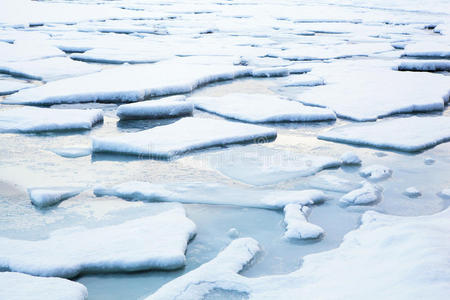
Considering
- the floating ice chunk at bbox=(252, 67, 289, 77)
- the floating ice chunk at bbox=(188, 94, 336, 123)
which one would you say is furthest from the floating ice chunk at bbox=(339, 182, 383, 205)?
the floating ice chunk at bbox=(252, 67, 289, 77)

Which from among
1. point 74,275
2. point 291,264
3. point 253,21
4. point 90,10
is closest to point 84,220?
point 74,275

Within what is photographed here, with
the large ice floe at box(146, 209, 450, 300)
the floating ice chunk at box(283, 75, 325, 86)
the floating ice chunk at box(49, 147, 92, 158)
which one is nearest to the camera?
the large ice floe at box(146, 209, 450, 300)

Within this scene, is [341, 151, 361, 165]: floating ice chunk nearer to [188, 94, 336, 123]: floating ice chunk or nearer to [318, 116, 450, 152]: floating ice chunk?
[318, 116, 450, 152]: floating ice chunk

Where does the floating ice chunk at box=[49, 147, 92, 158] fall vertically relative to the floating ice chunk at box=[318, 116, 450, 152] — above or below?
below

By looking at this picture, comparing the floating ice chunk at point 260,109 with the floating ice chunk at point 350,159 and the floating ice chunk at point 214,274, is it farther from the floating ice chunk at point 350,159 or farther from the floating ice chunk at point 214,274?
the floating ice chunk at point 214,274

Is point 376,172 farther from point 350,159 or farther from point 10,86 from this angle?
point 10,86

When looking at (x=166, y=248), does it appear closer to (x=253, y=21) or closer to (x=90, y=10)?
(x=253, y=21)

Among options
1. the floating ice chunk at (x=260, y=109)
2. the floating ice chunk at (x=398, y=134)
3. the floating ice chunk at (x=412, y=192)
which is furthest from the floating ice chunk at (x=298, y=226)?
the floating ice chunk at (x=260, y=109)
